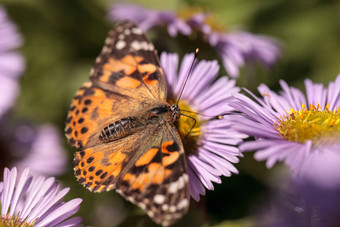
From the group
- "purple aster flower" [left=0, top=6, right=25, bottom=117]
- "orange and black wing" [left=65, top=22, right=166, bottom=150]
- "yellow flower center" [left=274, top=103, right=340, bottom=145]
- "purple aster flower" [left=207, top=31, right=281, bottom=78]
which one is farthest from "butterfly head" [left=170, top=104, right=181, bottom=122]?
"purple aster flower" [left=0, top=6, right=25, bottom=117]

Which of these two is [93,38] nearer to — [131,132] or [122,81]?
[122,81]

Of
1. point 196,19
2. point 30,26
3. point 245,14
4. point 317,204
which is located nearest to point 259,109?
point 317,204

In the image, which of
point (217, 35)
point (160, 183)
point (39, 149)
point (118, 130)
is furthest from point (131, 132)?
point (39, 149)

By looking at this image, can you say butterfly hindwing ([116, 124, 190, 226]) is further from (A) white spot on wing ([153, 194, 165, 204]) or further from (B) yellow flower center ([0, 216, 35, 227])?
(B) yellow flower center ([0, 216, 35, 227])

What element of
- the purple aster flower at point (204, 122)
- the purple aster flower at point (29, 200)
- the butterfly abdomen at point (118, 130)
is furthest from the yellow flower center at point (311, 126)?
the purple aster flower at point (29, 200)

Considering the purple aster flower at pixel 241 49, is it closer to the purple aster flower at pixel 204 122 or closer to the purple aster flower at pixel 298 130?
the purple aster flower at pixel 204 122

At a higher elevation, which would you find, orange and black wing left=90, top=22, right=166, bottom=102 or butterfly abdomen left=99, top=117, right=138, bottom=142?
orange and black wing left=90, top=22, right=166, bottom=102
